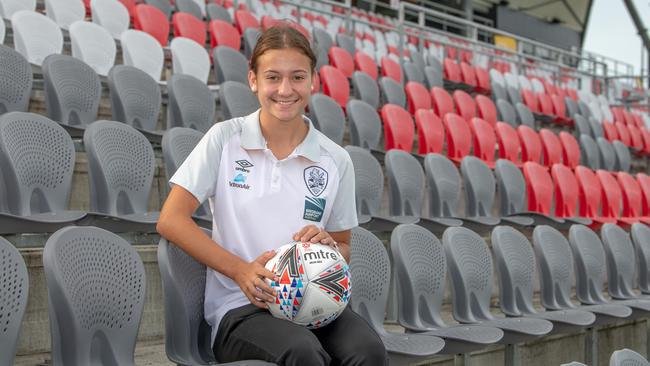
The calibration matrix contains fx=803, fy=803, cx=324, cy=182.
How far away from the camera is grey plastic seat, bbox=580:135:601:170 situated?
644 cm

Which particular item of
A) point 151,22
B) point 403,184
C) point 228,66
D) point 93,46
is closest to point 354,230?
point 403,184

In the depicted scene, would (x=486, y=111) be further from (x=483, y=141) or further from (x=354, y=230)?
(x=354, y=230)

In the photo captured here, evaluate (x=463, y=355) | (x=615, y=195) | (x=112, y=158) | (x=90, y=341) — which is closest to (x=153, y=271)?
(x=112, y=158)

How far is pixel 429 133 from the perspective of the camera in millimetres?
5059

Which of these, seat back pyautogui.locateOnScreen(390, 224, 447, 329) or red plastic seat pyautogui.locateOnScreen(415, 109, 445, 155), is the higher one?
red plastic seat pyautogui.locateOnScreen(415, 109, 445, 155)

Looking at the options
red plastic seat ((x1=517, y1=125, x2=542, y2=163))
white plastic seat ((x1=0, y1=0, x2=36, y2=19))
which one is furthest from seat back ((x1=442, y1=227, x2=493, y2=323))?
white plastic seat ((x1=0, y1=0, x2=36, y2=19))

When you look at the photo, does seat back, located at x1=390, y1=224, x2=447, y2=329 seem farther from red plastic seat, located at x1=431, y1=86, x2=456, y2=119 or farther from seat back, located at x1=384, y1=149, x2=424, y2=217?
red plastic seat, located at x1=431, y1=86, x2=456, y2=119

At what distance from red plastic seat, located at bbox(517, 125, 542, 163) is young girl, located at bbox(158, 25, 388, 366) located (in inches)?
158

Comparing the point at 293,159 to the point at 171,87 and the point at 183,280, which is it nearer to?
the point at 183,280

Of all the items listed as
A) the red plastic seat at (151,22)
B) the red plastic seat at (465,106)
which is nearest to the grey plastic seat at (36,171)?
the red plastic seat at (151,22)

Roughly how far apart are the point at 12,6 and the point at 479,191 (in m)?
3.14

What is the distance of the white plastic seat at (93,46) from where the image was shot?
14.4 ft

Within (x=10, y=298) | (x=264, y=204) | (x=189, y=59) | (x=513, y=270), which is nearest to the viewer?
(x=10, y=298)

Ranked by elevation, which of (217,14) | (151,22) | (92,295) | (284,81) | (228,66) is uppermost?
(217,14)
